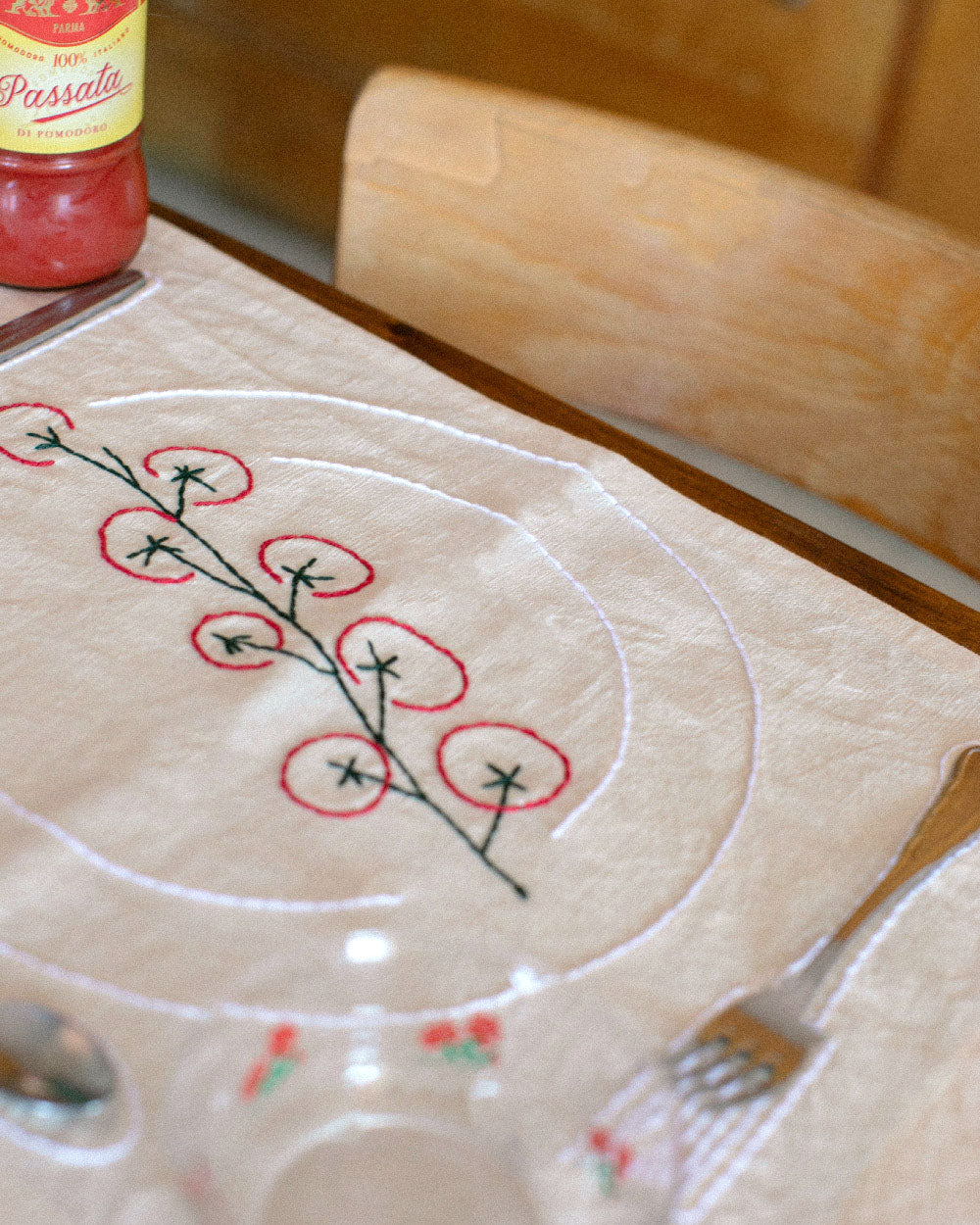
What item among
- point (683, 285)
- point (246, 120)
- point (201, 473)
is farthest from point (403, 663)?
point (246, 120)

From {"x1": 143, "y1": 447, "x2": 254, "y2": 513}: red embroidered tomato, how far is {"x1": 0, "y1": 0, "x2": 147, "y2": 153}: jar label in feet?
0.52

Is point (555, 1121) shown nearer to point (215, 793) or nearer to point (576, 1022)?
point (576, 1022)

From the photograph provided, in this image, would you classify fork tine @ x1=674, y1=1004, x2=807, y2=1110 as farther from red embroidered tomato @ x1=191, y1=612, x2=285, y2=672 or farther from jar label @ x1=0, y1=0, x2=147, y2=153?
jar label @ x1=0, y1=0, x2=147, y2=153

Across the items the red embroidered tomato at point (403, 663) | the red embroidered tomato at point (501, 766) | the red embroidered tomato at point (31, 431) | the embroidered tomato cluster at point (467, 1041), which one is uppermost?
the red embroidered tomato at point (31, 431)

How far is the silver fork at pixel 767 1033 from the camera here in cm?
38

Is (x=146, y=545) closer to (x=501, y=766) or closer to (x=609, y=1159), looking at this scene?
(x=501, y=766)

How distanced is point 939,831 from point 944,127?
1.19 m

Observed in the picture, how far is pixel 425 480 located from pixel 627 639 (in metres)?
0.13

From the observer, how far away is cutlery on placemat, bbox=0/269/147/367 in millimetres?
627

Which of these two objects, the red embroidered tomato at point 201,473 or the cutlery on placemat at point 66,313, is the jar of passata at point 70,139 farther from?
the red embroidered tomato at point 201,473

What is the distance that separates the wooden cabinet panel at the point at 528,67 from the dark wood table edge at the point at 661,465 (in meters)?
0.95

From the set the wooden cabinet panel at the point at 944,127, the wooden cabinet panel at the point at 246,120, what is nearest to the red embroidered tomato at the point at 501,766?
the wooden cabinet panel at the point at 944,127

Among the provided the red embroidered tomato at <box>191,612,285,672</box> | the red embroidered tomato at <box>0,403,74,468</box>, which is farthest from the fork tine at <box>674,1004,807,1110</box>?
the red embroidered tomato at <box>0,403,74,468</box>

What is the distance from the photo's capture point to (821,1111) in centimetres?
38
